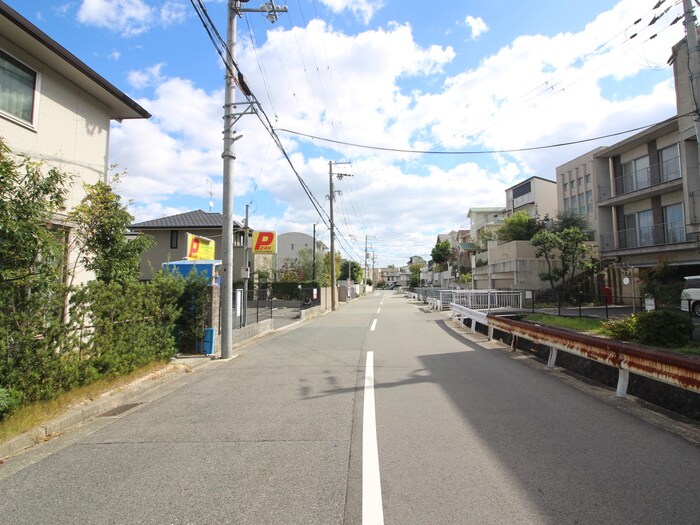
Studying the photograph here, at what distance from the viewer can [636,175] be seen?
2630cm

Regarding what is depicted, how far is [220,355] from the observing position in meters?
11.2

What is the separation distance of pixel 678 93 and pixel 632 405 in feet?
73.7

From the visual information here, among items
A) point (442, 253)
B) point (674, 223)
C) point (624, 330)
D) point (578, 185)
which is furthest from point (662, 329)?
point (442, 253)

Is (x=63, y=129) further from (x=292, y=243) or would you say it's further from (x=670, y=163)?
(x=292, y=243)

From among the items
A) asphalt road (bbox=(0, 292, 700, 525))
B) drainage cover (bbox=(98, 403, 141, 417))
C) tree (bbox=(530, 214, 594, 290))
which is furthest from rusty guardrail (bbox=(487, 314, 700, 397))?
tree (bbox=(530, 214, 594, 290))

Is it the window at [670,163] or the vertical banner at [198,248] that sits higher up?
the window at [670,163]

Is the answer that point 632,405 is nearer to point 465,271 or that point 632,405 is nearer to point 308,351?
point 308,351

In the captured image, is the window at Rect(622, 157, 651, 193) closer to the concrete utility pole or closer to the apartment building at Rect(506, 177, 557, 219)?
the concrete utility pole

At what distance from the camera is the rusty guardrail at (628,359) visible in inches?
206

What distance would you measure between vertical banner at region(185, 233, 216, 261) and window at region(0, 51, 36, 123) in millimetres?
7327

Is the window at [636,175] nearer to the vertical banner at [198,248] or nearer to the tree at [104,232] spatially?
the vertical banner at [198,248]

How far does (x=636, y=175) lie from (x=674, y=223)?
4.05 meters

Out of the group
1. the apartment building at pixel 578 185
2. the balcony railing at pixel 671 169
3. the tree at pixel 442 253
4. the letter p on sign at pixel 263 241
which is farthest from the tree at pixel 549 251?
the tree at pixel 442 253

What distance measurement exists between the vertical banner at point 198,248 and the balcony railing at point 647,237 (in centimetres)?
2385
